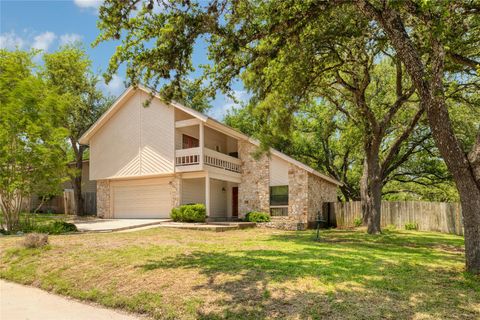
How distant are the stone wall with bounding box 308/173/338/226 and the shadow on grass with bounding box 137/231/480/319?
11976 millimetres

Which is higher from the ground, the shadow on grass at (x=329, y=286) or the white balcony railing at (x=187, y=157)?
the white balcony railing at (x=187, y=157)

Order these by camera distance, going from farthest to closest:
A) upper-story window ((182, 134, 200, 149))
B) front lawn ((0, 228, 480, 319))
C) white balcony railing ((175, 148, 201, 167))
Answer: upper-story window ((182, 134, 200, 149))
white balcony railing ((175, 148, 201, 167))
front lawn ((0, 228, 480, 319))

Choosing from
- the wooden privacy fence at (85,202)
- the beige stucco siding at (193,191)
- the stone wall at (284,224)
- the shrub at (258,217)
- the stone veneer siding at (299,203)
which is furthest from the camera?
the wooden privacy fence at (85,202)

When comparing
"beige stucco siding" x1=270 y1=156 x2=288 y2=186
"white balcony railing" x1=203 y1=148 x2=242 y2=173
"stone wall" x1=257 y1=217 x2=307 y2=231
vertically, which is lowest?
"stone wall" x1=257 y1=217 x2=307 y2=231

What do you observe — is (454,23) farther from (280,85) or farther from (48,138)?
(48,138)

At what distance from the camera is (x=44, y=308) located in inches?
237

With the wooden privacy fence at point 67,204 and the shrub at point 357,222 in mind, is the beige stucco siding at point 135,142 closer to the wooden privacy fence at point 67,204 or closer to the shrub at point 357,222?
the wooden privacy fence at point 67,204

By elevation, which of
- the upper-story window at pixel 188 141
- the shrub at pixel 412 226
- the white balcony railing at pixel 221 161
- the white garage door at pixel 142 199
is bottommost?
the shrub at pixel 412 226

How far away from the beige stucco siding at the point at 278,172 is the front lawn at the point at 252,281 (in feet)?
37.3

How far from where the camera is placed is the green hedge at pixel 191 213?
19359mm

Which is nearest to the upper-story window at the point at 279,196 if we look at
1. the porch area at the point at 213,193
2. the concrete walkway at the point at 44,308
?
the porch area at the point at 213,193

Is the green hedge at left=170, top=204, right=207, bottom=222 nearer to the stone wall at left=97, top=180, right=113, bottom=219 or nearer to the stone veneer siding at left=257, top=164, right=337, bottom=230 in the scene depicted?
the stone veneer siding at left=257, top=164, right=337, bottom=230

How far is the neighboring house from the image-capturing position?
2066 centimetres

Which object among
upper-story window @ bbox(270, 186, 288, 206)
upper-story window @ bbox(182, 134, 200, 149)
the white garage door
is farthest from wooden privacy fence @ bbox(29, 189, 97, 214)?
upper-story window @ bbox(270, 186, 288, 206)
